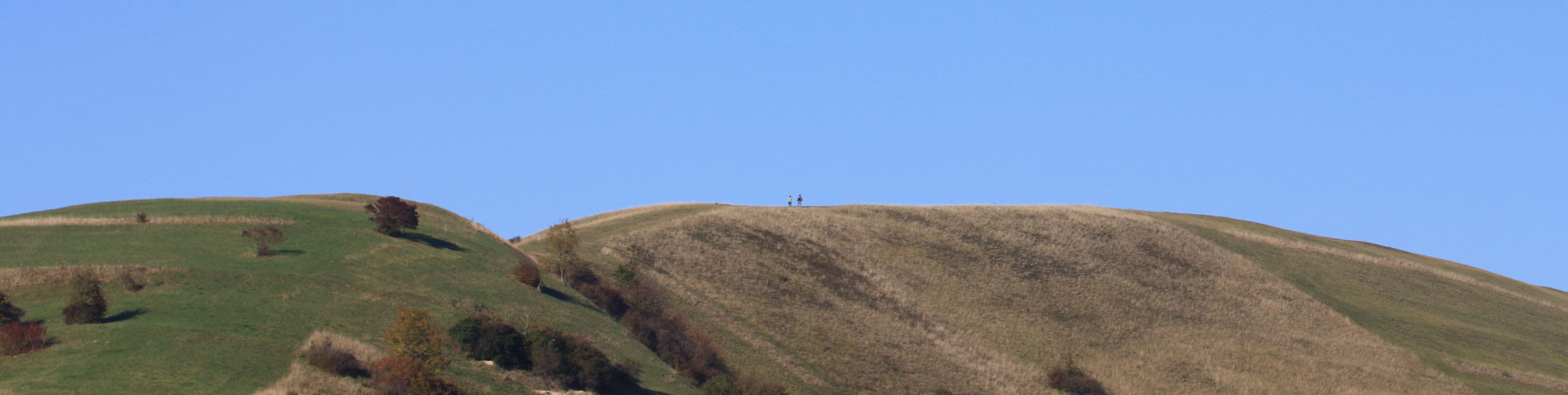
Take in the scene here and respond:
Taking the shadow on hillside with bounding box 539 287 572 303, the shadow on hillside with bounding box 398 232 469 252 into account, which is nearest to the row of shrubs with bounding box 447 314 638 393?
the shadow on hillside with bounding box 539 287 572 303

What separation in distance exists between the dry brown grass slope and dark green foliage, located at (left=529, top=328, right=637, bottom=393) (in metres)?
12.5

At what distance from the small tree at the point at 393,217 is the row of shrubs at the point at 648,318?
18.1 feet

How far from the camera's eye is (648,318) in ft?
184

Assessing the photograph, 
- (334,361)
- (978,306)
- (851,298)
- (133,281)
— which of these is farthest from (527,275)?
(978,306)

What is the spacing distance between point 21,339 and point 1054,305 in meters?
55.6

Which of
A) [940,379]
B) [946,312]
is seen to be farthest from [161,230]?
[946,312]

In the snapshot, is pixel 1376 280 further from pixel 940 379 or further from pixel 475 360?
pixel 475 360

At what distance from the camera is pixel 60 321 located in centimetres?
3612

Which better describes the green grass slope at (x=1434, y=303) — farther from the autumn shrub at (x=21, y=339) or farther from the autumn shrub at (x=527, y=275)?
the autumn shrub at (x=21, y=339)

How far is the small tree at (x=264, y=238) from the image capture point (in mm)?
46844

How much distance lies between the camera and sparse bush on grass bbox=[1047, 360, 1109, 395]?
203 ft

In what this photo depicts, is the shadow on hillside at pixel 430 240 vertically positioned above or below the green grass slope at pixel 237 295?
above

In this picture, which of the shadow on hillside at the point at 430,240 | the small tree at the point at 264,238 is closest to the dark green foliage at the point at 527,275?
the shadow on hillside at the point at 430,240

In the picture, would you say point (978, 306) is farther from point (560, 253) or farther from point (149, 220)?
point (149, 220)
